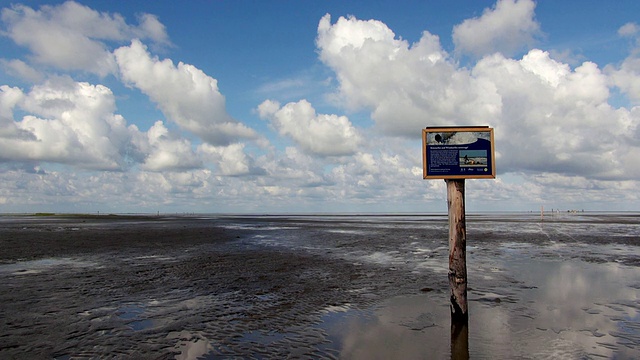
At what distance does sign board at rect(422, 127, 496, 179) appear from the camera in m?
8.79

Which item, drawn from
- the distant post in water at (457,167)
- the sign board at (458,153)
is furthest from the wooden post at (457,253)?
the sign board at (458,153)

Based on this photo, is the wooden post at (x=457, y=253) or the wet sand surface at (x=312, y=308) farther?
the wooden post at (x=457, y=253)

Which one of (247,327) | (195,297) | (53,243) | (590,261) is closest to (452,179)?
(247,327)

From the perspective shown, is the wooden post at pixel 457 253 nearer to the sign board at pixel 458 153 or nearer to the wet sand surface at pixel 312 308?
the sign board at pixel 458 153

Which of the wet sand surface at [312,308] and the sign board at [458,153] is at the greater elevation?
the sign board at [458,153]

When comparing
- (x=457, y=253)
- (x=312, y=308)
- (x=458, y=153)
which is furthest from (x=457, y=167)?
(x=312, y=308)

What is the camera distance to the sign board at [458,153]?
8.79 metres

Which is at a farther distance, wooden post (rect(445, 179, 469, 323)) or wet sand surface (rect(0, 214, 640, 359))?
wooden post (rect(445, 179, 469, 323))

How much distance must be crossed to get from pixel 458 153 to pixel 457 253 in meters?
2.40

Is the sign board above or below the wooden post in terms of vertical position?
above

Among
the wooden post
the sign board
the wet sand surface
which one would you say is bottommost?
the wet sand surface

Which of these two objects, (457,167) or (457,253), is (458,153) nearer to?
(457,167)

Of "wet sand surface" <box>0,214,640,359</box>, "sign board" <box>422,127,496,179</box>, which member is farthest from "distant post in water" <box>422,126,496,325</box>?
"wet sand surface" <box>0,214,640,359</box>

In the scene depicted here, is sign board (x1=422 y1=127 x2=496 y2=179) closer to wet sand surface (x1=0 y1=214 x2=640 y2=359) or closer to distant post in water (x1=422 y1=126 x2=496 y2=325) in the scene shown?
distant post in water (x1=422 y1=126 x2=496 y2=325)
